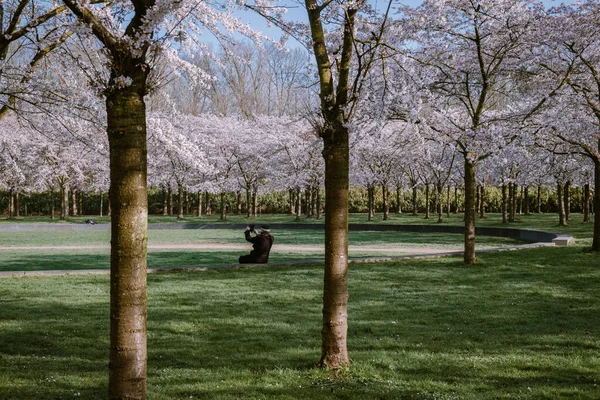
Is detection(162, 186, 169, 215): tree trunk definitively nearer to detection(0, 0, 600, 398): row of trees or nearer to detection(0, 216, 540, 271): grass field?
detection(0, 0, 600, 398): row of trees

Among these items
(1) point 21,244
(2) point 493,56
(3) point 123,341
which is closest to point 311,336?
(3) point 123,341

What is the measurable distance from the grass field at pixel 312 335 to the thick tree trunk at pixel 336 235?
491mm

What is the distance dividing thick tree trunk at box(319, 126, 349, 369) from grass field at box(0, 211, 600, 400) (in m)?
0.49

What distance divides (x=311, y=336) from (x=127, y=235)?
14.1 feet

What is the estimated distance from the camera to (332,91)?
5.72 meters

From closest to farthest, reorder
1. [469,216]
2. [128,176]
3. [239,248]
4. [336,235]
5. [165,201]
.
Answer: [128,176] → [336,235] → [469,216] → [239,248] → [165,201]

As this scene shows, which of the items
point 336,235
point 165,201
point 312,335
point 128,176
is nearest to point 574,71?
point 312,335

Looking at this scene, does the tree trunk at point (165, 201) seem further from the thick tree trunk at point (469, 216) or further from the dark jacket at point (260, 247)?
the thick tree trunk at point (469, 216)

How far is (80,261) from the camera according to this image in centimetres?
1667

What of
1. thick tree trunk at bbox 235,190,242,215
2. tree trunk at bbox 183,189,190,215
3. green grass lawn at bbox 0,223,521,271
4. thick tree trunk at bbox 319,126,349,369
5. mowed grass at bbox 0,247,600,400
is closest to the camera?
mowed grass at bbox 0,247,600,400

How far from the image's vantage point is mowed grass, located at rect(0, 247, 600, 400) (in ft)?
17.7

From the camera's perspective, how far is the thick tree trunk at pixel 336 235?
564 centimetres

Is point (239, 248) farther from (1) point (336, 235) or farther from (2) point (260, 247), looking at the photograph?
(1) point (336, 235)

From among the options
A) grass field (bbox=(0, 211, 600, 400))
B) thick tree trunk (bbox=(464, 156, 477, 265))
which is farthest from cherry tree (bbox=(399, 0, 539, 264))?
grass field (bbox=(0, 211, 600, 400))
